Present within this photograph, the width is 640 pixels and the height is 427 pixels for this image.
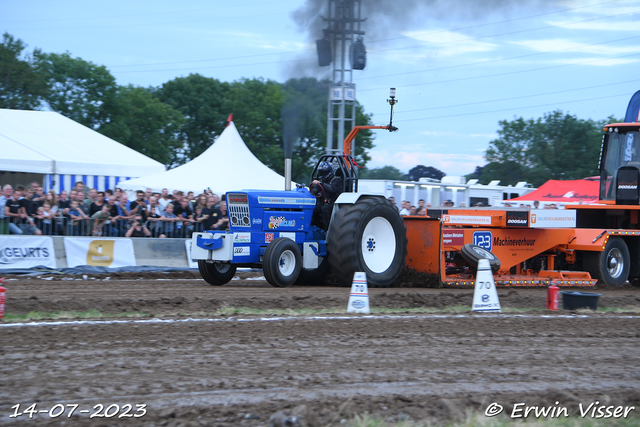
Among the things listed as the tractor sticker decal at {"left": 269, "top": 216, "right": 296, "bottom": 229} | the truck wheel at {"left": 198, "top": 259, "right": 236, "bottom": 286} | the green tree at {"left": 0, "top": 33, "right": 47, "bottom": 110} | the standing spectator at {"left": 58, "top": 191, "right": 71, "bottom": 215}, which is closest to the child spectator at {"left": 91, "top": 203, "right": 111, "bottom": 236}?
the standing spectator at {"left": 58, "top": 191, "right": 71, "bottom": 215}

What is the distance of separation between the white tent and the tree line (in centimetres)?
2011

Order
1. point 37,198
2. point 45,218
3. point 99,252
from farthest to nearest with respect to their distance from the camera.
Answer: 1. point 37,198
2. point 99,252
3. point 45,218

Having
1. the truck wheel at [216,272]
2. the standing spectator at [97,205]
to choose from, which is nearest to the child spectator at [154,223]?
the standing spectator at [97,205]

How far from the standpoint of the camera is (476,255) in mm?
10953

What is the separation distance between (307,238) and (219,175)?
8993 mm

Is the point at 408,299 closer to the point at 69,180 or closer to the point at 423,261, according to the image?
the point at 423,261

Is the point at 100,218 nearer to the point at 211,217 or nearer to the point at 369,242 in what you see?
the point at 211,217

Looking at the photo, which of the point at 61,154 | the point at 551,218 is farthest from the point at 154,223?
the point at 551,218

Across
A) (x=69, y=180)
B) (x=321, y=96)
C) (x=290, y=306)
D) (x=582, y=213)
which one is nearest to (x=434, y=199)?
(x=321, y=96)

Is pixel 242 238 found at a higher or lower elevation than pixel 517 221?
lower

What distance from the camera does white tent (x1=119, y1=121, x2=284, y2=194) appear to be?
751 inches

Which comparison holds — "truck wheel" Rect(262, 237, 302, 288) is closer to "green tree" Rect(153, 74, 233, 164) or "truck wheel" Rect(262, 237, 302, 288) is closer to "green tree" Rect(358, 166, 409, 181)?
"green tree" Rect(358, 166, 409, 181)

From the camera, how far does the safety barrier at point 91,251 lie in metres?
12.5

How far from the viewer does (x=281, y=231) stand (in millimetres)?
10891
